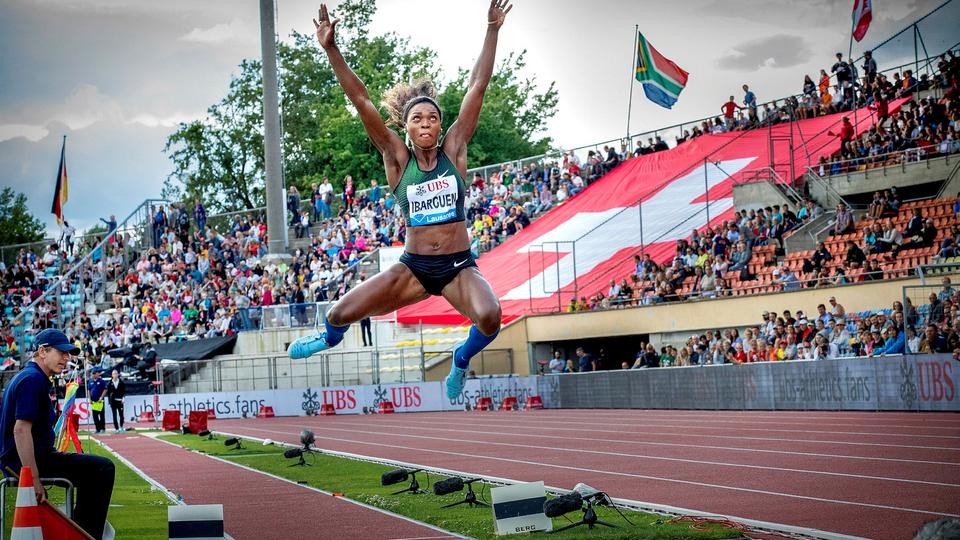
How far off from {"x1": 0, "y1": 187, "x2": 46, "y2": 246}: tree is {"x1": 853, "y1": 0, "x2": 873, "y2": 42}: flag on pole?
61.5m

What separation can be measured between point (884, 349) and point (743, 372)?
12.4ft

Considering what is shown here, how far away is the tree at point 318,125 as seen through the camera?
59125 millimetres

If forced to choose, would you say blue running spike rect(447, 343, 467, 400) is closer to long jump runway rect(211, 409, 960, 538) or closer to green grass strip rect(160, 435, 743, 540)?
green grass strip rect(160, 435, 743, 540)

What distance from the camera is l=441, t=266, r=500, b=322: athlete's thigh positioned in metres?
8.16

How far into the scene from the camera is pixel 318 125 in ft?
211

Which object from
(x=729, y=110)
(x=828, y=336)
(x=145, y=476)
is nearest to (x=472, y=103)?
(x=145, y=476)

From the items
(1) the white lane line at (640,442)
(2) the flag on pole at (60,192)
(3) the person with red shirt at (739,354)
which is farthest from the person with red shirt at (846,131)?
(2) the flag on pole at (60,192)

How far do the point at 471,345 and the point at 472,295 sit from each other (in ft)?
2.22

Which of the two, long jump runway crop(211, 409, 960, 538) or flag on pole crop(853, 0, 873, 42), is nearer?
long jump runway crop(211, 409, 960, 538)

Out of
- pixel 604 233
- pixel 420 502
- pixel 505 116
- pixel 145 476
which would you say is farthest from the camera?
pixel 505 116

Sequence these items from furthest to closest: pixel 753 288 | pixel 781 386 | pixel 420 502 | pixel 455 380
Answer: pixel 753 288
pixel 781 386
pixel 420 502
pixel 455 380

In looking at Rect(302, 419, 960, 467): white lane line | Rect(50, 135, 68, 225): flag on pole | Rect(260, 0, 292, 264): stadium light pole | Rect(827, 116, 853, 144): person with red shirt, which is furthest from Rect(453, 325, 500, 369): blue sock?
Rect(50, 135, 68, 225): flag on pole

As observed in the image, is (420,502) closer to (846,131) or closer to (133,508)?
(133,508)

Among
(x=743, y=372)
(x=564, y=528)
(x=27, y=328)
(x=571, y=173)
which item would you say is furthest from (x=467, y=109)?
(x=27, y=328)
